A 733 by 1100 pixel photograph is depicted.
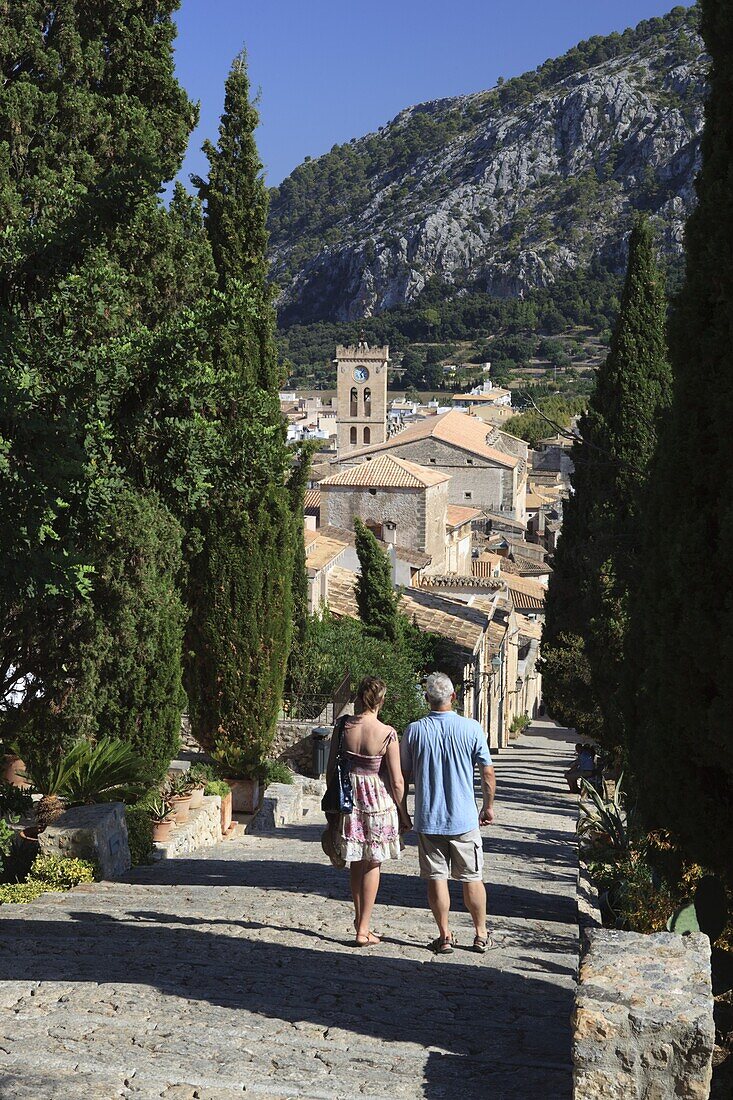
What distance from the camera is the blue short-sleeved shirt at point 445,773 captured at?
6.53 m

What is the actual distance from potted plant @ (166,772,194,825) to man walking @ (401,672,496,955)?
5.39m

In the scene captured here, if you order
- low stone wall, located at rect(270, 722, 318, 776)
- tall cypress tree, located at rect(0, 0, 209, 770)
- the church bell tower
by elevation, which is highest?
the church bell tower

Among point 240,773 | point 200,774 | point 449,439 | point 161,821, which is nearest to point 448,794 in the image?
point 161,821

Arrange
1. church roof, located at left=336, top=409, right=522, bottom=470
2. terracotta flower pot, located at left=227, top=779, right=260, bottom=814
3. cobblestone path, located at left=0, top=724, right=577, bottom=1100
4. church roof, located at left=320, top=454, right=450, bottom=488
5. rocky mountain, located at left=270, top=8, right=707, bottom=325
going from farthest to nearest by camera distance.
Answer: rocky mountain, located at left=270, top=8, right=707, bottom=325 < church roof, located at left=336, top=409, right=522, bottom=470 < church roof, located at left=320, top=454, right=450, bottom=488 < terracotta flower pot, located at left=227, top=779, right=260, bottom=814 < cobblestone path, located at left=0, top=724, right=577, bottom=1100

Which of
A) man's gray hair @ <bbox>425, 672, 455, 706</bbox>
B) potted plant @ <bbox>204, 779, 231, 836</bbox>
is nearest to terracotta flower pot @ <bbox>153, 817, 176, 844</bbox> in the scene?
potted plant @ <bbox>204, 779, 231, 836</bbox>

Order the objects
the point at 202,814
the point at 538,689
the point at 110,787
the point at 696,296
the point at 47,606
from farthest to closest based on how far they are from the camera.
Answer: the point at 538,689
the point at 202,814
the point at 110,787
the point at 47,606
the point at 696,296

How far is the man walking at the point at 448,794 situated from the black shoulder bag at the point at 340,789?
39cm

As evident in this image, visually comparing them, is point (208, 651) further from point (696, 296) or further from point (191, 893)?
point (696, 296)

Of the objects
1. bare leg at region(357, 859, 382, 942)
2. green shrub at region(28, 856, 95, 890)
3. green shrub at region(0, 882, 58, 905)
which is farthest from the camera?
green shrub at region(28, 856, 95, 890)

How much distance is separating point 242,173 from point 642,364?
348 inches

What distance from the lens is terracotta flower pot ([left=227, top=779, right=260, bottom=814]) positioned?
14969 mm

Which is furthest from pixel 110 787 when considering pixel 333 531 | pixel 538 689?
pixel 538 689

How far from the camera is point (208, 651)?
14.7 meters

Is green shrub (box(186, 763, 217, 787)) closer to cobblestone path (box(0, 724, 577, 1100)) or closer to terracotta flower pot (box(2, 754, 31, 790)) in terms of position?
terracotta flower pot (box(2, 754, 31, 790))
